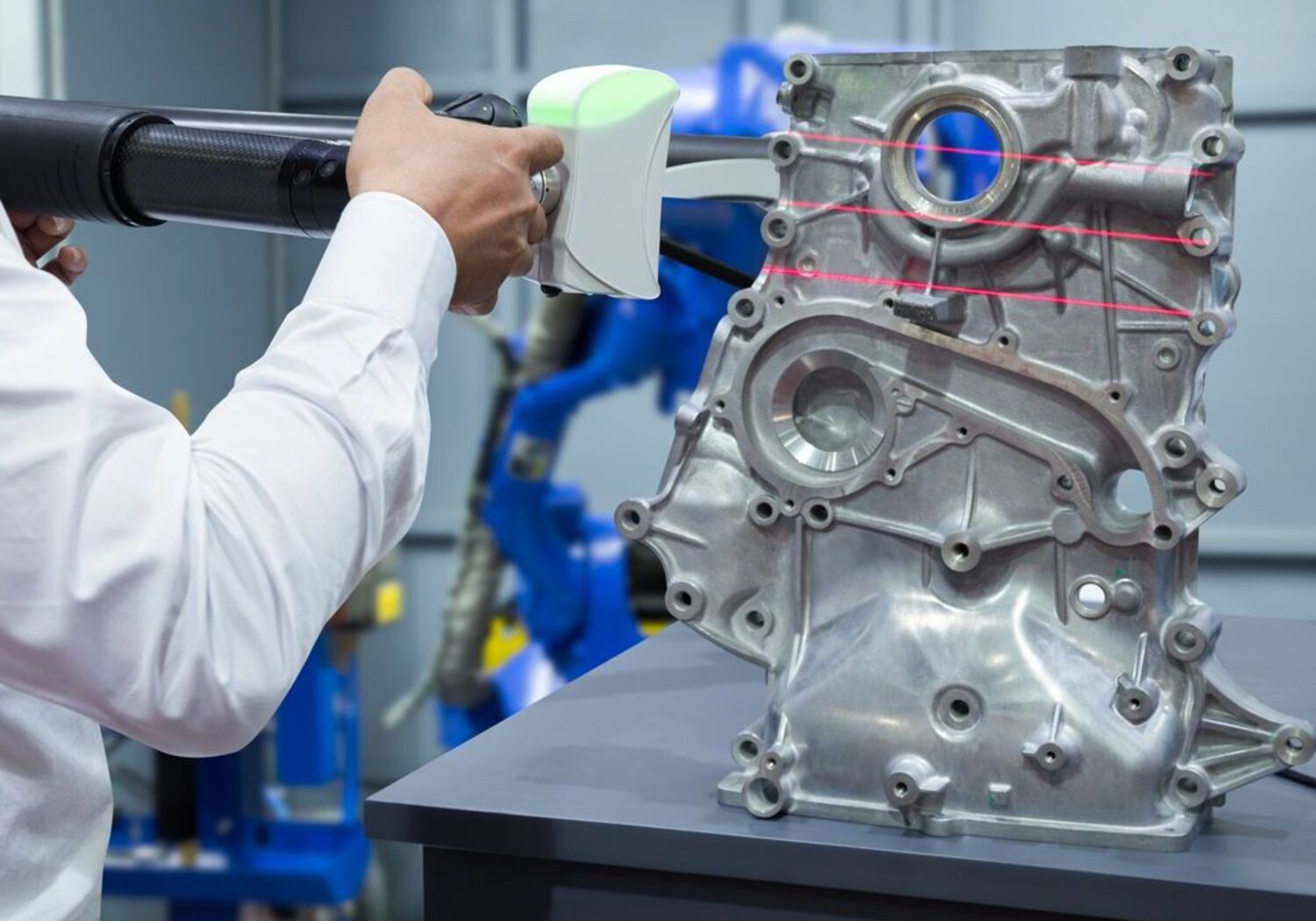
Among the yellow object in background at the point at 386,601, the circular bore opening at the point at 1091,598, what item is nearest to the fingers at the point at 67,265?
the circular bore opening at the point at 1091,598

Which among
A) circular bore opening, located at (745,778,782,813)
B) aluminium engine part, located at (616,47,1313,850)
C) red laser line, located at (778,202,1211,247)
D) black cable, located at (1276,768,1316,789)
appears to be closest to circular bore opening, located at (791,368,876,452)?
aluminium engine part, located at (616,47,1313,850)

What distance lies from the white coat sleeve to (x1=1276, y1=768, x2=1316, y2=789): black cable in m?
0.57

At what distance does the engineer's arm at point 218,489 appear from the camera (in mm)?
617

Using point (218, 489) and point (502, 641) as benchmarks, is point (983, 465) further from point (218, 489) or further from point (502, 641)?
point (502, 641)

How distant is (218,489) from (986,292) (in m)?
0.45

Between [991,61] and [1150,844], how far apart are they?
446 mm

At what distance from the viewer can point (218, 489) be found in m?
0.65

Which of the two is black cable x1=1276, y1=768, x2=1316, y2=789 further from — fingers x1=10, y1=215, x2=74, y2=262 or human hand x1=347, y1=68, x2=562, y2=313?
fingers x1=10, y1=215, x2=74, y2=262

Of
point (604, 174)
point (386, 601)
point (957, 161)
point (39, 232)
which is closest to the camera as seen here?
point (604, 174)

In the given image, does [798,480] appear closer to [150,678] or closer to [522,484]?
[150,678]

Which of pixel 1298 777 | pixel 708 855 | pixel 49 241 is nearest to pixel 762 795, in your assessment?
pixel 708 855

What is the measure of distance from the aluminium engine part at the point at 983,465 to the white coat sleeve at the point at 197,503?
0.26 m

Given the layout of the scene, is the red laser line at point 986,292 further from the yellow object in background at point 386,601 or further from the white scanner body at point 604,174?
the yellow object in background at point 386,601

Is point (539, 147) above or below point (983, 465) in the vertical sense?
above
